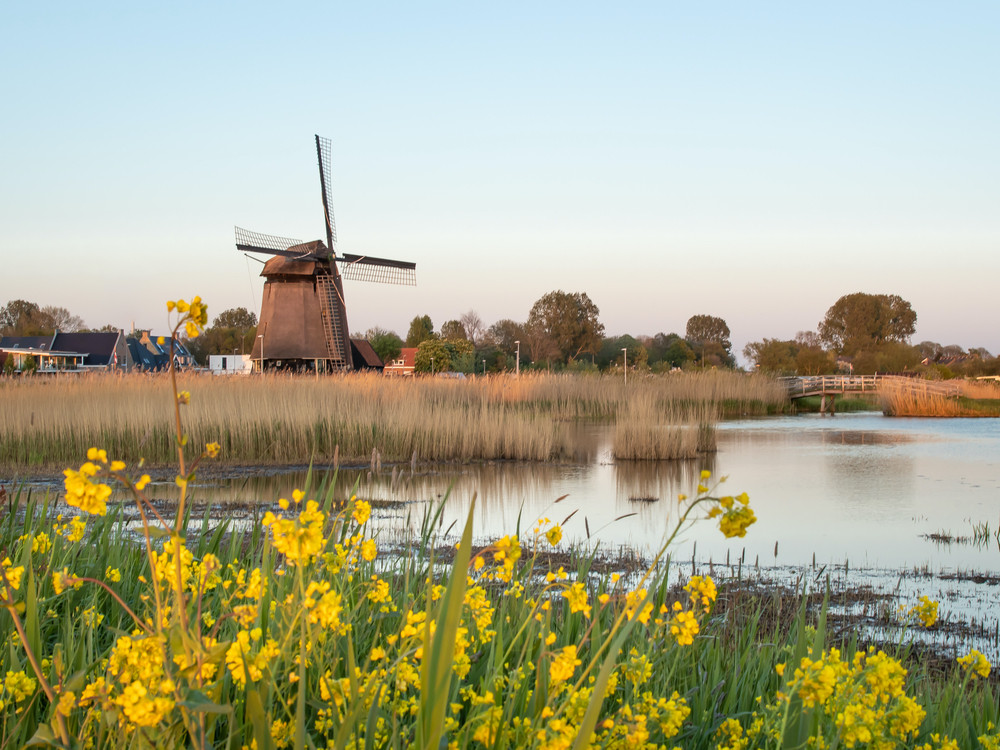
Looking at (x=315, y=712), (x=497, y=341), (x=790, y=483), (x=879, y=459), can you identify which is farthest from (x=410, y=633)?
(x=497, y=341)

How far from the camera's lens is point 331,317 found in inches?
1030

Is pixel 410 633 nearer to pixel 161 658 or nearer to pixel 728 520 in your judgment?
pixel 161 658

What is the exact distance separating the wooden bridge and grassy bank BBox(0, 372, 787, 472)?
1743cm

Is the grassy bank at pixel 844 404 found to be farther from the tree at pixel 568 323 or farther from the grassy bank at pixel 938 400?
the tree at pixel 568 323

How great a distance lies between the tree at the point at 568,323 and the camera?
6462 centimetres

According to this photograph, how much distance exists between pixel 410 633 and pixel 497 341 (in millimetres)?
63222

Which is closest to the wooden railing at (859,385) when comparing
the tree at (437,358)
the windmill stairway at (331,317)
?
the windmill stairway at (331,317)

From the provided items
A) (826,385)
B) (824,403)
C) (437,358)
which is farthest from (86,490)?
(437,358)

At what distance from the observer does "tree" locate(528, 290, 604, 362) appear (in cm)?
6462

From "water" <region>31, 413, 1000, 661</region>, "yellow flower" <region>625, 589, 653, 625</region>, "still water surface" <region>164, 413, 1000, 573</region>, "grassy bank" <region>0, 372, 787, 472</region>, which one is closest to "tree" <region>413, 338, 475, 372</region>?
"water" <region>31, 413, 1000, 661</region>

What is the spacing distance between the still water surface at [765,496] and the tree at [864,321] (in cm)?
5574

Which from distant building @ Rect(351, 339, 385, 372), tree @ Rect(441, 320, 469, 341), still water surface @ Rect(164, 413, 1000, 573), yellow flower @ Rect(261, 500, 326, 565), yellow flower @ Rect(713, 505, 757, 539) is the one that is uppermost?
tree @ Rect(441, 320, 469, 341)

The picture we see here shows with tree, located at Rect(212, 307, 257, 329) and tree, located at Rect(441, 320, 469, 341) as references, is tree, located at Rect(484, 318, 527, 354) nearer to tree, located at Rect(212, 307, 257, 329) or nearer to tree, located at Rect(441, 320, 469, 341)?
tree, located at Rect(441, 320, 469, 341)

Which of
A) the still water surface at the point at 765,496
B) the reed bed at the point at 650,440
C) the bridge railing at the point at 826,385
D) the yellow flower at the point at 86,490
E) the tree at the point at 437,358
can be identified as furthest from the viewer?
the tree at the point at 437,358
